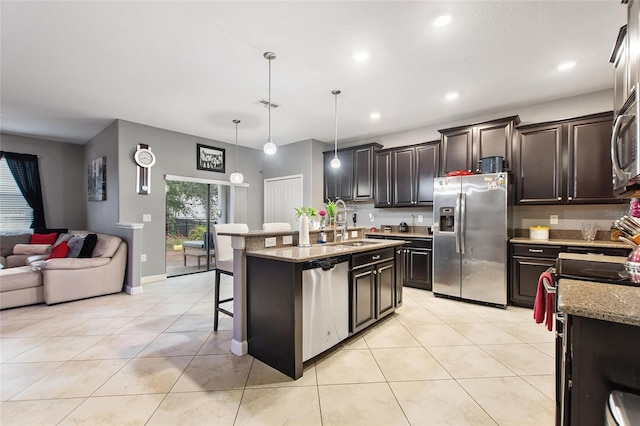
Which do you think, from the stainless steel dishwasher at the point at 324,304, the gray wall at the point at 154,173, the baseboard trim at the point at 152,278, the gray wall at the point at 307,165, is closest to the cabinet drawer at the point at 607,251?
the stainless steel dishwasher at the point at 324,304

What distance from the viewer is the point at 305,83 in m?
3.33

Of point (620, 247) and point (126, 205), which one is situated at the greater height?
point (126, 205)

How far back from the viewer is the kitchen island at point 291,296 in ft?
6.75

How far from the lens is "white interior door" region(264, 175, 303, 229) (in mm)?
5969

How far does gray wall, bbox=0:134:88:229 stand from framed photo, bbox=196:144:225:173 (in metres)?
2.78

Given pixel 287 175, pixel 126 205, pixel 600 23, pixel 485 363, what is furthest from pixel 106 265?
pixel 600 23

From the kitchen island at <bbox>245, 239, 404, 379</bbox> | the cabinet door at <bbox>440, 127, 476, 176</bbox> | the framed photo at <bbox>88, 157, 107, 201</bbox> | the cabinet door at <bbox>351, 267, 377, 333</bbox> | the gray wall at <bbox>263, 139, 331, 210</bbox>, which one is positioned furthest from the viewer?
the gray wall at <bbox>263, 139, 331, 210</bbox>

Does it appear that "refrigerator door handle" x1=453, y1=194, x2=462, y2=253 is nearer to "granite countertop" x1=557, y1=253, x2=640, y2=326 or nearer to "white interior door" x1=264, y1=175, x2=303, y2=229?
"granite countertop" x1=557, y1=253, x2=640, y2=326

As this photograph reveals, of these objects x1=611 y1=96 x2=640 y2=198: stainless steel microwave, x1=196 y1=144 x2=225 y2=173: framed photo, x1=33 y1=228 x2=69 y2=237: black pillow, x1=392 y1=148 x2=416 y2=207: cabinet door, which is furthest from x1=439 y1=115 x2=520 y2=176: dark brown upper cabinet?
x1=33 y1=228 x2=69 y2=237: black pillow

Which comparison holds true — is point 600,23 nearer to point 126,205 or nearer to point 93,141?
point 126,205

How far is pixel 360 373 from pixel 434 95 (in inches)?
135

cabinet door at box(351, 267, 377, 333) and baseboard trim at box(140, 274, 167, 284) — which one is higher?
cabinet door at box(351, 267, 377, 333)

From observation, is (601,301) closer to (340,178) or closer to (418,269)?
(418,269)

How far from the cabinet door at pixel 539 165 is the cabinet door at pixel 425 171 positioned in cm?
111
